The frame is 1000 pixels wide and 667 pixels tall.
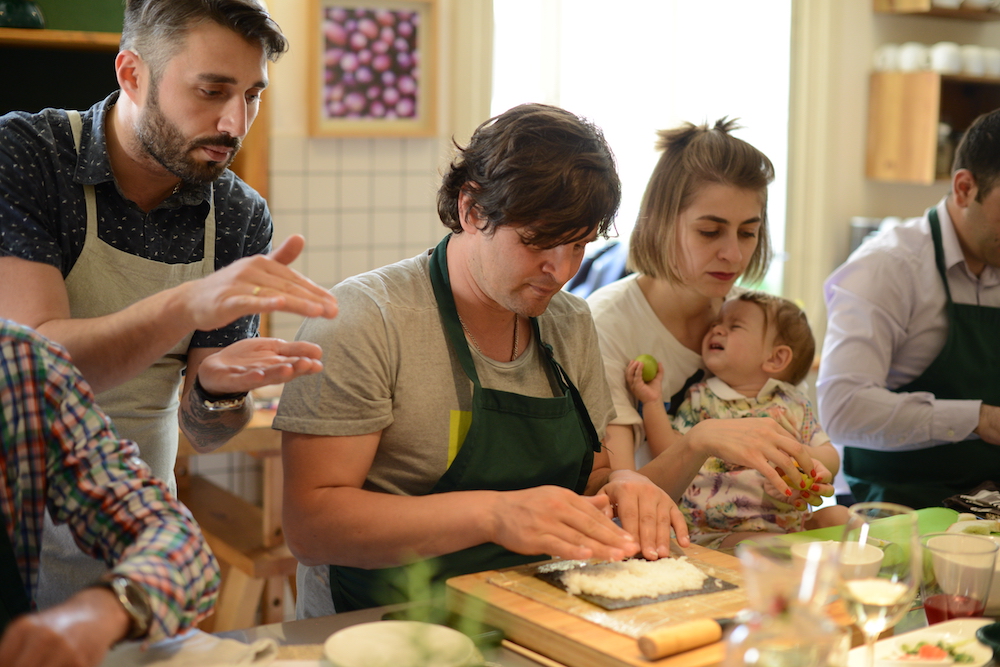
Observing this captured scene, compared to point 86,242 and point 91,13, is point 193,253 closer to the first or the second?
point 86,242

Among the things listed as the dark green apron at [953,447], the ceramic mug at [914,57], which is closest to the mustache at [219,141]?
the dark green apron at [953,447]

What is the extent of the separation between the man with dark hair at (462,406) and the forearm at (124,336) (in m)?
0.20

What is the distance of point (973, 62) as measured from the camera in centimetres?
412

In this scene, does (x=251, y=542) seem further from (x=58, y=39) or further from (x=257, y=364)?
(x=257, y=364)

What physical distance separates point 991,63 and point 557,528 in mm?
3808

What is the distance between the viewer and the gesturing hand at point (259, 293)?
44.0 inches

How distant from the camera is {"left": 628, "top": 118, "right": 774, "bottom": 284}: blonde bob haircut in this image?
1.91 meters

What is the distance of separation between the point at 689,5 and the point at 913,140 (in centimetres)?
112

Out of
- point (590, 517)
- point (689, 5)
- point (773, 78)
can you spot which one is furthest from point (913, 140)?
point (590, 517)

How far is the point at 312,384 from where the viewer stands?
1376 millimetres

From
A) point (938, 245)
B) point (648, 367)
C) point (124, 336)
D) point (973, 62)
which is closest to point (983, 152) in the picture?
point (938, 245)

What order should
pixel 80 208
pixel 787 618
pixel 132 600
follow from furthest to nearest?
pixel 80 208
pixel 132 600
pixel 787 618

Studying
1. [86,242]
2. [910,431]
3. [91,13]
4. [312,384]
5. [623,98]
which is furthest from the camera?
[623,98]

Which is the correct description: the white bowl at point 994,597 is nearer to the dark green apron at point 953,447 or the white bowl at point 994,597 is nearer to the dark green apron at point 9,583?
the dark green apron at point 953,447
